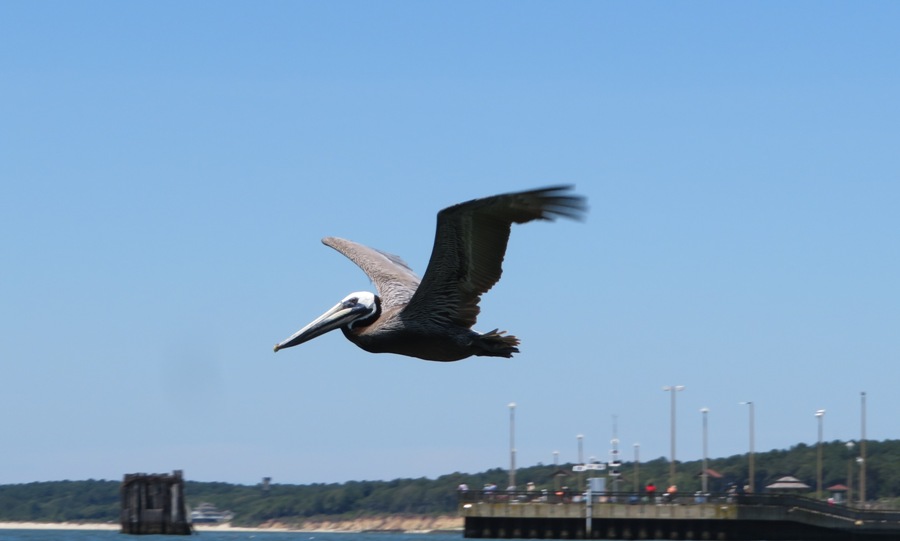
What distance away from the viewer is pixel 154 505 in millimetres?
138250

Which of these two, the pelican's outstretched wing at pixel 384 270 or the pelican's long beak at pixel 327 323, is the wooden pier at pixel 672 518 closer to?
the pelican's outstretched wing at pixel 384 270

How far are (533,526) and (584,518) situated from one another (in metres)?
4.05

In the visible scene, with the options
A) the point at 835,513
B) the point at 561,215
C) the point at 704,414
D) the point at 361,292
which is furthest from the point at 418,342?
the point at 704,414

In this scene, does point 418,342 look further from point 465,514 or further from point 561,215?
point 465,514

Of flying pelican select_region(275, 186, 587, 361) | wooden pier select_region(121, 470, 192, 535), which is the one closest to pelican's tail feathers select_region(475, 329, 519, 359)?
flying pelican select_region(275, 186, 587, 361)

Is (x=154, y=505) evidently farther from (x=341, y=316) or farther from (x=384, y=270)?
(x=341, y=316)

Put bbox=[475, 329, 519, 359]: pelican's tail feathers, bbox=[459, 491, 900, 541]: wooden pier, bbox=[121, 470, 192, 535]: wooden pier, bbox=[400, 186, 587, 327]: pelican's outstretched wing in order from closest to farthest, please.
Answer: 1. bbox=[400, 186, 587, 327]: pelican's outstretched wing
2. bbox=[475, 329, 519, 359]: pelican's tail feathers
3. bbox=[459, 491, 900, 541]: wooden pier
4. bbox=[121, 470, 192, 535]: wooden pier

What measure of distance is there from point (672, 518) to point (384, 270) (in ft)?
256

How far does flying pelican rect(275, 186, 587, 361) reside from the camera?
74.1 feet

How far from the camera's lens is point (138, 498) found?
138000 millimetres

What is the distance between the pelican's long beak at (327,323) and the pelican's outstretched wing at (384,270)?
1.43m

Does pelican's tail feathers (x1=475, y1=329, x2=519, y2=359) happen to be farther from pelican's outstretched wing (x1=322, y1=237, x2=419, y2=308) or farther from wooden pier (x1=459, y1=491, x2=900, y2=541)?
wooden pier (x1=459, y1=491, x2=900, y2=541)

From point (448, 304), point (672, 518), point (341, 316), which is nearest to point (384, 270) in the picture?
point (341, 316)

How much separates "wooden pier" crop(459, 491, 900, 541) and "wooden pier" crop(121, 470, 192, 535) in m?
37.8
